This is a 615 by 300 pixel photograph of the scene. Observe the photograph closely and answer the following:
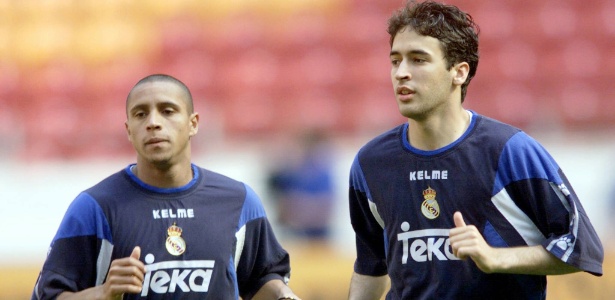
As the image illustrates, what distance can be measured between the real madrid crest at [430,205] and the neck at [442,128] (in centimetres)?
20

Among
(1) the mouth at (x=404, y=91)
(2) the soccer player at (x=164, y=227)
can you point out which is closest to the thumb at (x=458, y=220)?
(1) the mouth at (x=404, y=91)

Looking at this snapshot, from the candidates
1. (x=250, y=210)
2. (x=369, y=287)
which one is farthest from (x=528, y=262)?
(x=250, y=210)

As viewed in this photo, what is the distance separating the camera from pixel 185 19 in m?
14.1

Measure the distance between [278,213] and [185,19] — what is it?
4.31 m

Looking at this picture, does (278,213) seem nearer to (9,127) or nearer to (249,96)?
(249,96)

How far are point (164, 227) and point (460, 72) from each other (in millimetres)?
1530

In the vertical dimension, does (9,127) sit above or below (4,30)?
below

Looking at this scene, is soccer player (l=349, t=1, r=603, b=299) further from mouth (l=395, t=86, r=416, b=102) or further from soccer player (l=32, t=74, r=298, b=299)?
soccer player (l=32, t=74, r=298, b=299)

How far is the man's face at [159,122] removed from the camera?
5.07m

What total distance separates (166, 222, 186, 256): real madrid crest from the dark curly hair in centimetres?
135

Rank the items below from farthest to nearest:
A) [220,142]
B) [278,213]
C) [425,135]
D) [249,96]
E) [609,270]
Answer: [249,96]
[220,142]
[278,213]
[609,270]
[425,135]

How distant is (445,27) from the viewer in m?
5.00

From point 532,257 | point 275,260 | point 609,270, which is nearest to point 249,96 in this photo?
point 609,270

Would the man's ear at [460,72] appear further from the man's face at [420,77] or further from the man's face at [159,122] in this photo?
the man's face at [159,122]
